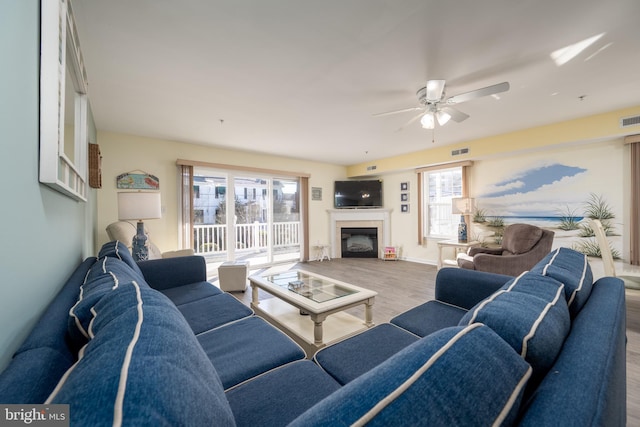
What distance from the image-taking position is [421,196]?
521cm

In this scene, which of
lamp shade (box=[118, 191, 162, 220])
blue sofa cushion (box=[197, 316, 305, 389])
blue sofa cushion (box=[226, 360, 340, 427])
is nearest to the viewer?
blue sofa cushion (box=[226, 360, 340, 427])

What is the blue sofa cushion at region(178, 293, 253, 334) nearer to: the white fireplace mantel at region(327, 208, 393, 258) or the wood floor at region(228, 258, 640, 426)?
the wood floor at region(228, 258, 640, 426)

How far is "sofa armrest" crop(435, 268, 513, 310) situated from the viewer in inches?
65.1

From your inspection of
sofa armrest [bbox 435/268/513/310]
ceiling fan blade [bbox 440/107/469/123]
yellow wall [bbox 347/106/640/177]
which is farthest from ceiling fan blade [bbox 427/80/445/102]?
yellow wall [bbox 347/106/640/177]

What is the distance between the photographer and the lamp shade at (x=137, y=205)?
2.66 metres

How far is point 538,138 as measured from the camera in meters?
3.45

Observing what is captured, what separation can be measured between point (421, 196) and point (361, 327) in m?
3.81

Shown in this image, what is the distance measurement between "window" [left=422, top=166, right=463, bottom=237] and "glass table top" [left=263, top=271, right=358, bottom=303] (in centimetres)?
341

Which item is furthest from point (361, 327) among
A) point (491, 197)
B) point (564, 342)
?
point (491, 197)

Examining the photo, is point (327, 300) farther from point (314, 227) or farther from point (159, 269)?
point (314, 227)

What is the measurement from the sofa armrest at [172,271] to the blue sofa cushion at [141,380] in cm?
183

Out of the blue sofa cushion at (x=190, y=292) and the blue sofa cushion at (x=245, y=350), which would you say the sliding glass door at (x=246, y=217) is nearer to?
the blue sofa cushion at (x=190, y=292)

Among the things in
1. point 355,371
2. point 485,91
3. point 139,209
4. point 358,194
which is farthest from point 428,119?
point 358,194

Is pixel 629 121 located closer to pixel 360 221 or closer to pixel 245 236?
pixel 360 221
